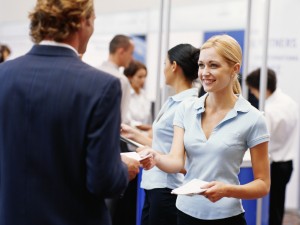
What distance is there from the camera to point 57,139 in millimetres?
1425

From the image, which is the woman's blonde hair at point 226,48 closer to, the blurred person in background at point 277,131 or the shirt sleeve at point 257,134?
the shirt sleeve at point 257,134

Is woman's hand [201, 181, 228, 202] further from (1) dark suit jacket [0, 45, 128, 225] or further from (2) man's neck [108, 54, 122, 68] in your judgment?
(2) man's neck [108, 54, 122, 68]

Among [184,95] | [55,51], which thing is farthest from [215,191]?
[184,95]

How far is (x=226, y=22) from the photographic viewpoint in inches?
247

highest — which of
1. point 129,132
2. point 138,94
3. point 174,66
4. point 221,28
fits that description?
point 221,28

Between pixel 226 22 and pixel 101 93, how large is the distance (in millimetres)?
5105

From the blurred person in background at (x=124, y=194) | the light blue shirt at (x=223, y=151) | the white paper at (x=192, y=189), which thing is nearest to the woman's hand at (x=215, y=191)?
the white paper at (x=192, y=189)

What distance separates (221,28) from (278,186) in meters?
2.54

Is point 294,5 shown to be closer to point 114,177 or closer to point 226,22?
point 226,22

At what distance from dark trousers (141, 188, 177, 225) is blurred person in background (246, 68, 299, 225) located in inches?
73.5

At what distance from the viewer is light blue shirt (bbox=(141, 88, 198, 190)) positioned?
2.50 meters

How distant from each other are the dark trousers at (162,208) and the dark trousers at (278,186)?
207cm

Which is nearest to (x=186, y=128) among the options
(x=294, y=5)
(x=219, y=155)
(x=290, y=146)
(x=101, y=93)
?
(x=219, y=155)

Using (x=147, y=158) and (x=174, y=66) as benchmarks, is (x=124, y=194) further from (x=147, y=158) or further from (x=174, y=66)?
(x=147, y=158)
